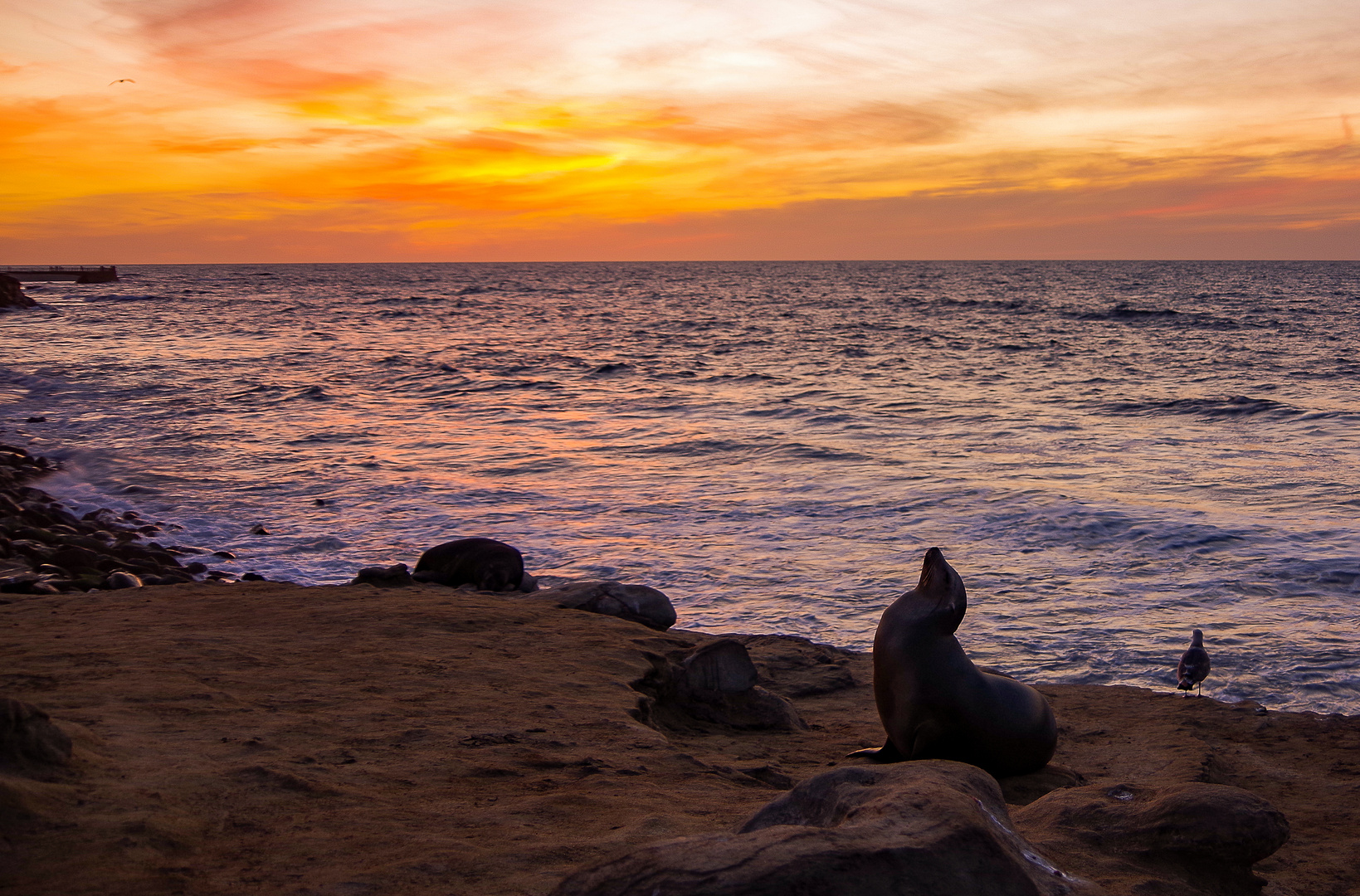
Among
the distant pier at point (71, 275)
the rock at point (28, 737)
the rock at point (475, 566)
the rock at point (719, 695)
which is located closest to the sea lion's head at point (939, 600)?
the rock at point (719, 695)

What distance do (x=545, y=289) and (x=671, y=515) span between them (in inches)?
3446

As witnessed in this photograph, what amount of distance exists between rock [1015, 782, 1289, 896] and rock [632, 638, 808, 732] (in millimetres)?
2083

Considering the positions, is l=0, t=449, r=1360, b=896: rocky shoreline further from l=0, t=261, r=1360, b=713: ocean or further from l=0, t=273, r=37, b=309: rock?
l=0, t=273, r=37, b=309: rock

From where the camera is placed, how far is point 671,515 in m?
11.8

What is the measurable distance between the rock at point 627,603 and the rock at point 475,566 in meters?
1.21

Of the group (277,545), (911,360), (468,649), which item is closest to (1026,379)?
(911,360)

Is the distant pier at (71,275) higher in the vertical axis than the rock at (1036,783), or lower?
higher

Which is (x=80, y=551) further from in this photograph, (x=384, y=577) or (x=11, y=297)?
(x=11, y=297)

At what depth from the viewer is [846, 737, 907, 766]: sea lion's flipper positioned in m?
4.80

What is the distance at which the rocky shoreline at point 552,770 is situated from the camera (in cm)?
268

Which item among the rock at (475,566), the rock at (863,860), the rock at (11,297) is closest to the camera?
the rock at (863,860)

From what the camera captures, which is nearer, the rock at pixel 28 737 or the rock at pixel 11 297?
the rock at pixel 28 737

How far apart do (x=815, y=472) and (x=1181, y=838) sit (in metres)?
10.6

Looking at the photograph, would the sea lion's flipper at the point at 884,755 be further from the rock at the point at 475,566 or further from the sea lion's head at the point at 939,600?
the rock at the point at 475,566
